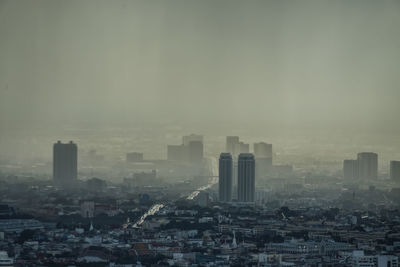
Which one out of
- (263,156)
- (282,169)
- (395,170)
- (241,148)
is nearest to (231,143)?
(241,148)

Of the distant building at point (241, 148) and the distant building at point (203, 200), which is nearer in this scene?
the distant building at point (203, 200)

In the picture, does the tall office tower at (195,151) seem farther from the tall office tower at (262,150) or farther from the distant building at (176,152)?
the tall office tower at (262,150)

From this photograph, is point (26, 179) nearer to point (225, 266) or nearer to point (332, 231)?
point (332, 231)

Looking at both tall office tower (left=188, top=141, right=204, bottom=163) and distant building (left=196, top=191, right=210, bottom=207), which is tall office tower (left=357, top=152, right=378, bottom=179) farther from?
distant building (left=196, top=191, right=210, bottom=207)

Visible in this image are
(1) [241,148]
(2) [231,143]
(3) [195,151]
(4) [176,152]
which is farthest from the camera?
(4) [176,152]

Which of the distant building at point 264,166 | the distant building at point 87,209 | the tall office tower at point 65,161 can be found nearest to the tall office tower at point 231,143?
the distant building at point 264,166

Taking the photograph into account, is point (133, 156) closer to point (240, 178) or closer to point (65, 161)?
point (65, 161)

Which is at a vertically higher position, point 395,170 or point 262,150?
point 262,150
